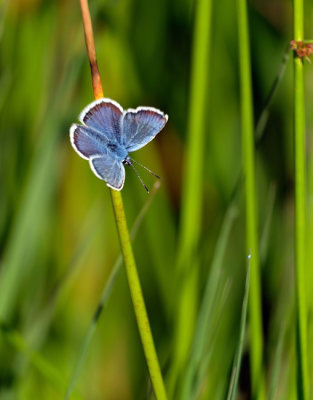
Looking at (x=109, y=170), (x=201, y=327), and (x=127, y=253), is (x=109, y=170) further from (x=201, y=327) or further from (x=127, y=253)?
(x=201, y=327)

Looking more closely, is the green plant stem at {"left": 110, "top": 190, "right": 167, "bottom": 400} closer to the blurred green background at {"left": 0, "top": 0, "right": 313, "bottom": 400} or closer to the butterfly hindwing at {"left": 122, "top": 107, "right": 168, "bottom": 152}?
the butterfly hindwing at {"left": 122, "top": 107, "right": 168, "bottom": 152}

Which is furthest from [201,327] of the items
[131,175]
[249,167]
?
[131,175]

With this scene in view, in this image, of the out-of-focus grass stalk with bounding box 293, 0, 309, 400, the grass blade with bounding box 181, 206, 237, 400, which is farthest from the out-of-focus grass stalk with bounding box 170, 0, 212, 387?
the out-of-focus grass stalk with bounding box 293, 0, 309, 400

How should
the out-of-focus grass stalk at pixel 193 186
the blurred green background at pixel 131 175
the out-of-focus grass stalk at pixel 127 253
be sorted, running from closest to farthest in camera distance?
the out-of-focus grass stalk at pixel 127 253 → the out-of-focus grass stalk at pixel 193 186 → the blurred green background at pixel 131 175

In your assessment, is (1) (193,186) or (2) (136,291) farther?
(1) (193,186)


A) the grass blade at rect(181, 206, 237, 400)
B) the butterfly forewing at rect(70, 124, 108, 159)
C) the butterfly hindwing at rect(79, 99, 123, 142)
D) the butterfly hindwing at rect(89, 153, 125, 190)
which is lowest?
the grass blade at rect(181, 206, 237, 400)

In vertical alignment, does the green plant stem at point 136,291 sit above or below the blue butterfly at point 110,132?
below

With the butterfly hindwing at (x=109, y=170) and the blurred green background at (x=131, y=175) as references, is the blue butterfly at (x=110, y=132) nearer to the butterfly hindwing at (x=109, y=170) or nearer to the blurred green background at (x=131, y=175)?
the butterfly hindwing at (x=109, y=170)

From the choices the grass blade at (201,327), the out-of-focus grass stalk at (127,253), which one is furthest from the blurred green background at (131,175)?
the out-of-focus grass stalk at (127,253)
